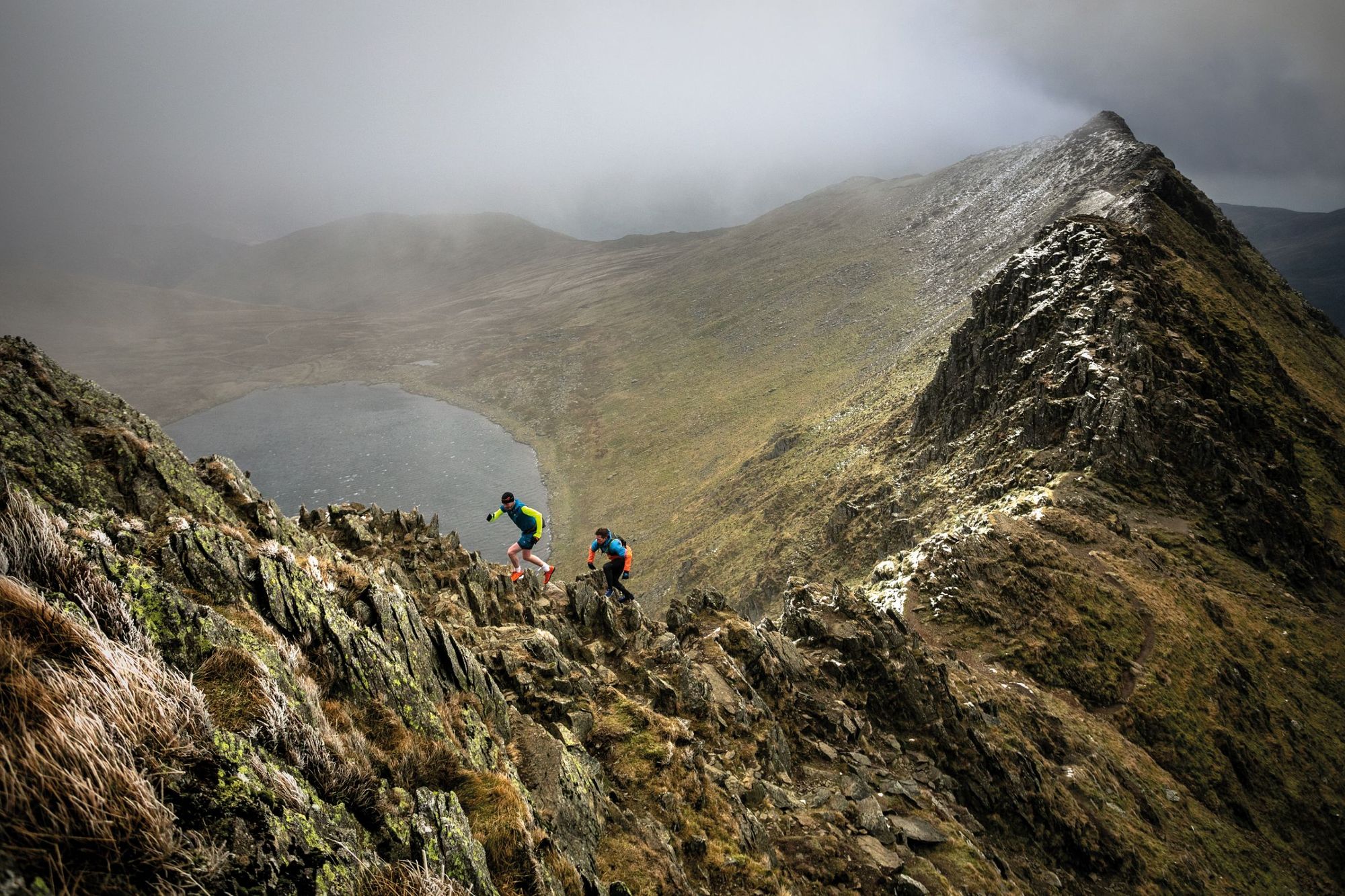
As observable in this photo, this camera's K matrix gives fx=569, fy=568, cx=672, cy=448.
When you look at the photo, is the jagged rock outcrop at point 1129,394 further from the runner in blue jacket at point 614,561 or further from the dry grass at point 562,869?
the dry grass at point 562,869

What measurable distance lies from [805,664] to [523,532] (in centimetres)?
1039

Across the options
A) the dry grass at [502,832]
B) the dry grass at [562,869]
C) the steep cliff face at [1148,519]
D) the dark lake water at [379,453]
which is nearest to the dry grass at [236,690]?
the dry grass at [502,832]

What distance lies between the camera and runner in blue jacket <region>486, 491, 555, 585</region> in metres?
16.8

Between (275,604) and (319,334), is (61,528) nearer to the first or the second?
(275,604)

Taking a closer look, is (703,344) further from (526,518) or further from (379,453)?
(526,518)

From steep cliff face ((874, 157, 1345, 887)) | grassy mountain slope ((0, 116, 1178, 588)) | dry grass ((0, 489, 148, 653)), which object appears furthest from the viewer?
grassy mountain slope ((0, 116, 1178, 588))

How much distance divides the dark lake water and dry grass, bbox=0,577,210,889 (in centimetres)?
5918

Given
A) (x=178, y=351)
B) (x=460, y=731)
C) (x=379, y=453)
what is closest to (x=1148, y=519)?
(x=460, y=731)

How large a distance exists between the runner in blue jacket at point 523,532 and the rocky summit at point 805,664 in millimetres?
1114

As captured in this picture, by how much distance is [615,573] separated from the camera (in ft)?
57.8

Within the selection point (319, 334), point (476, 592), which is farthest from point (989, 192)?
point (319, 334)

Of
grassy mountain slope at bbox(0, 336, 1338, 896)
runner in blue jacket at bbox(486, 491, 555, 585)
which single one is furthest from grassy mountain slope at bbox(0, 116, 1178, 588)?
runner in blue jacket at bbox(486, 491, 555, 585)

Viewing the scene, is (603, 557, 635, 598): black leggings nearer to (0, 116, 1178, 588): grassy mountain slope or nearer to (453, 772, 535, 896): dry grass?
(453, 772, 535, 896): dry grass

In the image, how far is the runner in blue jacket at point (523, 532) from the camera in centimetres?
1675
